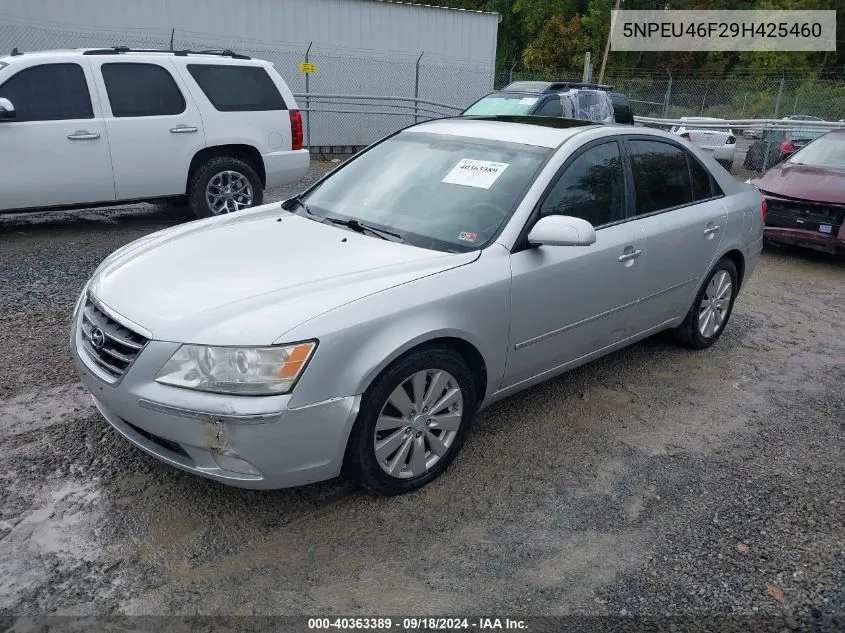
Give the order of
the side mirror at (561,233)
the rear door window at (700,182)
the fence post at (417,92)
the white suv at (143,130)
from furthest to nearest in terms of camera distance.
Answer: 1. the fence post at (417,92)
2. the white suv at (143,130)
3. the rear door window at (700,182)
4. the side mirror at (561,233)

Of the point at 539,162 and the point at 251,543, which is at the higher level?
the point at 539,162

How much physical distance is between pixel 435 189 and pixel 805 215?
5.99m

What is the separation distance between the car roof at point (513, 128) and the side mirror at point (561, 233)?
25.9 inches

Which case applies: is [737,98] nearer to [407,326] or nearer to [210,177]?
[210,177]

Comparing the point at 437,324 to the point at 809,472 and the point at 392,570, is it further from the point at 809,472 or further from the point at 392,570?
the point at 809,472

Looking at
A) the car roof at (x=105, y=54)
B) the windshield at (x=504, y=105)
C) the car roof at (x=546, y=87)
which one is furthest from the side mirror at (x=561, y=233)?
the car roof at (x=546, y=87)

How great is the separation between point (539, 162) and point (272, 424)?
6.70 ft

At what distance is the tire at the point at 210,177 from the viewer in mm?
8031

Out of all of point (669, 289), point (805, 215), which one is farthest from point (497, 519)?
point (805, 215)

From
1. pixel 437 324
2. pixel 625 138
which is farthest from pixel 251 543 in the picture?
pixel 625 138

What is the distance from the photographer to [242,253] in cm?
354

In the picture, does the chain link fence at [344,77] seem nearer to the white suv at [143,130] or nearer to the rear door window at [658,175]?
the white suv at [143,130]

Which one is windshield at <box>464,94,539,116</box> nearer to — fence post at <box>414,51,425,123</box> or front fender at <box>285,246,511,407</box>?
fence post at <box>414,51,425,123</box>

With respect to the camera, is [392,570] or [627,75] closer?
[392,570]
